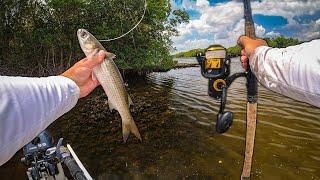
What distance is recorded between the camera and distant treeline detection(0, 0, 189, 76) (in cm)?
2517

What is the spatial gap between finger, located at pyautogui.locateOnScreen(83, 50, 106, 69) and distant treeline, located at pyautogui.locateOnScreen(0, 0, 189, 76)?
2237cm

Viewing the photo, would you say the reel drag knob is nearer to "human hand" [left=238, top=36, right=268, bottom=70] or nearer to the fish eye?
"human hand" [left=238, top=36, right=268, bottom=70]

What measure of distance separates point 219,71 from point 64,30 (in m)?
24.8

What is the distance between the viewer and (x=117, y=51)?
27281 mm

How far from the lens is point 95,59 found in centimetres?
304

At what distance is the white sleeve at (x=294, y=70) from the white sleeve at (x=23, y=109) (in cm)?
122

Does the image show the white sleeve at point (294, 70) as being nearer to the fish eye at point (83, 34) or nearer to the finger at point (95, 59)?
the finger at point (95, 59)

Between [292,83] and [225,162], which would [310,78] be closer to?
[292,83]

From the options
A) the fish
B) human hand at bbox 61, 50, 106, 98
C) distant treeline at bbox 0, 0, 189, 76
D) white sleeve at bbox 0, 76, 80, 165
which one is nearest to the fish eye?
the fish

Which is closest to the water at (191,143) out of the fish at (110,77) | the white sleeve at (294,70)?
the fish at (110,77)

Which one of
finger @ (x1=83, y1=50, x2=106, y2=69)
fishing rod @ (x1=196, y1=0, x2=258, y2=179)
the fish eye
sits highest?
the fish eye

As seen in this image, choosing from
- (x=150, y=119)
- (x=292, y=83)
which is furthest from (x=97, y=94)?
(x=292, y=83)

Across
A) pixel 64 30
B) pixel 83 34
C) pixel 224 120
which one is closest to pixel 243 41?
pixel 224 120

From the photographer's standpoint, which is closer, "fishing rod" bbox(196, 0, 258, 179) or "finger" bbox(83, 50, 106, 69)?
"finger" bbox(83, 50, 106, 69)
